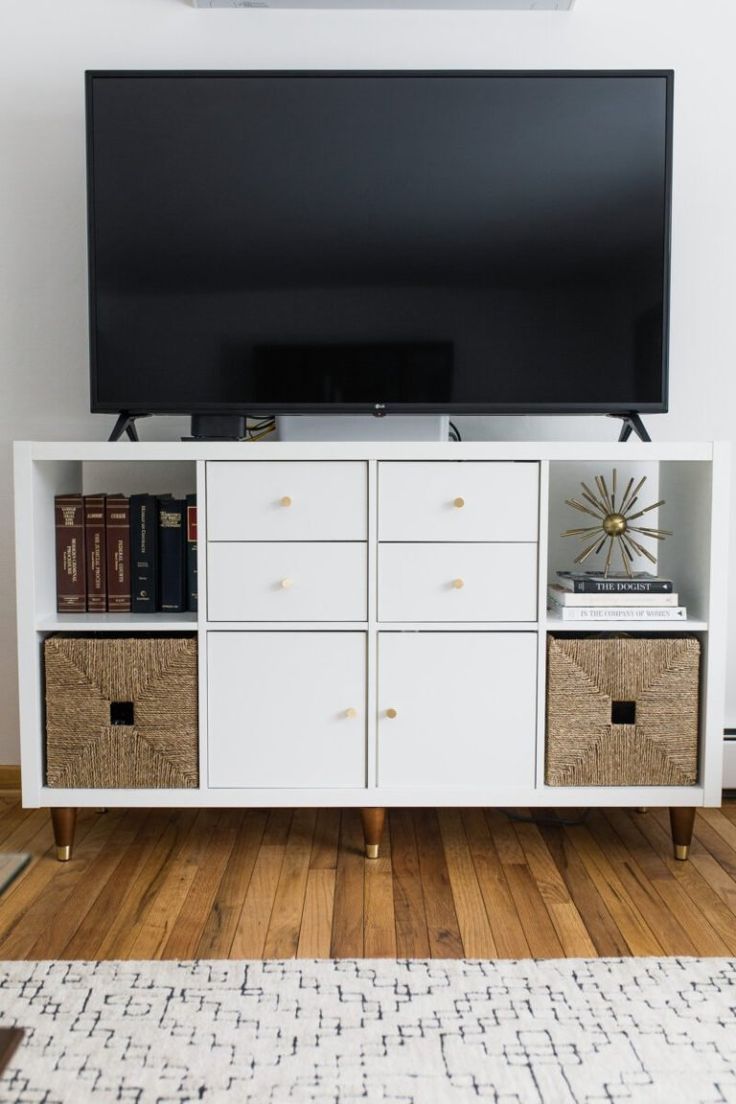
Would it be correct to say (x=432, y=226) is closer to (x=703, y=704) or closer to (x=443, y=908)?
(x=703, y=704)

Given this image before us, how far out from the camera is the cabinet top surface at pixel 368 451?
180cm

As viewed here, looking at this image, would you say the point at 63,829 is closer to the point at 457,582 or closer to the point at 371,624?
the point at 371,624

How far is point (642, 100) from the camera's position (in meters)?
1.93

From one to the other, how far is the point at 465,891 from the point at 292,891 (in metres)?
0.31

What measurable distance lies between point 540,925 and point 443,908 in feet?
0.56

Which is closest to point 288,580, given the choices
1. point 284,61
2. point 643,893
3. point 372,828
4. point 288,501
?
point 288,501

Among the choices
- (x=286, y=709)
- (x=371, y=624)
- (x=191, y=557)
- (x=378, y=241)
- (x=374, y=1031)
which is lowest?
(x=374, y=1031)

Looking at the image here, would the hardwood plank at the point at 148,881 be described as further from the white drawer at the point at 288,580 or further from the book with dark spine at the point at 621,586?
the book with dark spine at the point at 621,586

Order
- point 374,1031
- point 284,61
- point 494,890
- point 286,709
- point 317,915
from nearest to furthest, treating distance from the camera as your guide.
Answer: point 374,1031
point 317,915
point 494,890
point 286,709
point 284,61

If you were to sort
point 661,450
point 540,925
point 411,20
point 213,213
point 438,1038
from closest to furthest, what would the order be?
point 438,1038, point 540,925, point 661,450, point 213,213, point 411,20

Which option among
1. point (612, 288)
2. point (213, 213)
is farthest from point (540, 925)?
point (213, 213)

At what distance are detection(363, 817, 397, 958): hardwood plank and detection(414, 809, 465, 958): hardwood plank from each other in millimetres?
63

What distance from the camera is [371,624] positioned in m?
1.83

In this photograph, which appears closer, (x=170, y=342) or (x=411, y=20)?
(x=170, y=342)
